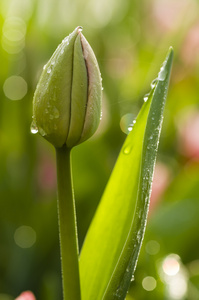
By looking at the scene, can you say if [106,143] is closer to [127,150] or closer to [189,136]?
[189,136]

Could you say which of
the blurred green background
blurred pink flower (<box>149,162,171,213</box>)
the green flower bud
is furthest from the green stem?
blurred pink flower (<box>149,162,171,213</box>)

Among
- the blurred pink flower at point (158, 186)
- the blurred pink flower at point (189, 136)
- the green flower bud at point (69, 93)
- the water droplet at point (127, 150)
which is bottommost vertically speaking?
the blurred pink flower at point (158, 186)

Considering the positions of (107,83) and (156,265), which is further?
(107,83)

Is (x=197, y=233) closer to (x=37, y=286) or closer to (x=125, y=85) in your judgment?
(x=37, y=286)

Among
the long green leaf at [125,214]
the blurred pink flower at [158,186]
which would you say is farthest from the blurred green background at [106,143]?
the long green leaf at [125,214]

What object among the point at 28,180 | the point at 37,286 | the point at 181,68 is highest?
the point at 181,68

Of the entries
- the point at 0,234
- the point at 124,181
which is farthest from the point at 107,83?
the point at 124,181

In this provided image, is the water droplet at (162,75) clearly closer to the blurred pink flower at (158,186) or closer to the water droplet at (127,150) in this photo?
the water droplet at (127,150)
